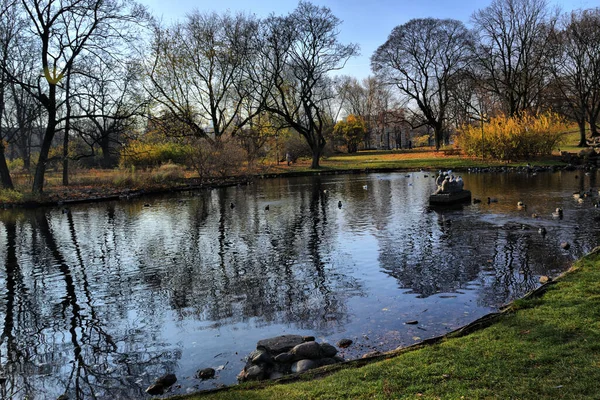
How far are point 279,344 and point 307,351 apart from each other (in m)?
0.43

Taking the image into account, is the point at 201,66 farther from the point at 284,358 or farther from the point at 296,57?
the point at 284,358

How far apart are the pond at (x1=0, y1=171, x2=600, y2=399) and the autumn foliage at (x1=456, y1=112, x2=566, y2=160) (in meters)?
22.6

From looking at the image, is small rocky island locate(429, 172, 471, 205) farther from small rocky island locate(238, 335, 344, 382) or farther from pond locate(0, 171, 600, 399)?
small rocky island locate(238, 335, 344, 382)

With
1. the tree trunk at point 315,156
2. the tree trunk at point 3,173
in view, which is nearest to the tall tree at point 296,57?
the tree trunk at point 315,156

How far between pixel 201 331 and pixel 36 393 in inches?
Answer: 89.5

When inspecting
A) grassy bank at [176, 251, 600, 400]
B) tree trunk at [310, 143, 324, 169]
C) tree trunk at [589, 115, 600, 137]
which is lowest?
grassy bank at [176, 251, 600, 400]

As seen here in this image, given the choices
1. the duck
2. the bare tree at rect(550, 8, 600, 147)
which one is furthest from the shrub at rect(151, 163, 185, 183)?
the bare tree at rect(550, 8, 600, 147)

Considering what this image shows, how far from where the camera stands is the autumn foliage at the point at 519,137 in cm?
3850

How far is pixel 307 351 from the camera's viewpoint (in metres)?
5.61

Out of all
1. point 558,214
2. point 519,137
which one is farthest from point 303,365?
point 519,137

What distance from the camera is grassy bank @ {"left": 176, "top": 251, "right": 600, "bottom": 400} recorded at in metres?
3.95

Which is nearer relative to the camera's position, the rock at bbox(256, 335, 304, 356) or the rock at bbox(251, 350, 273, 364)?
the rock at bbox(251, 350, 273, 364)

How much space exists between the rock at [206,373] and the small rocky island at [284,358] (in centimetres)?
40

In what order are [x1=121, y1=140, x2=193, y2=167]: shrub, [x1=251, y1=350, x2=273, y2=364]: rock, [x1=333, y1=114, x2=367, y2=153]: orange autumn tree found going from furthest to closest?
[x1=333, y1=114, x2=367, y2=153]: orange autumn tree → [x1=121, y1=140, x2=193, y2=167]: shrub → [x1=251, y1=350, x2=273, y2=364]: rock
